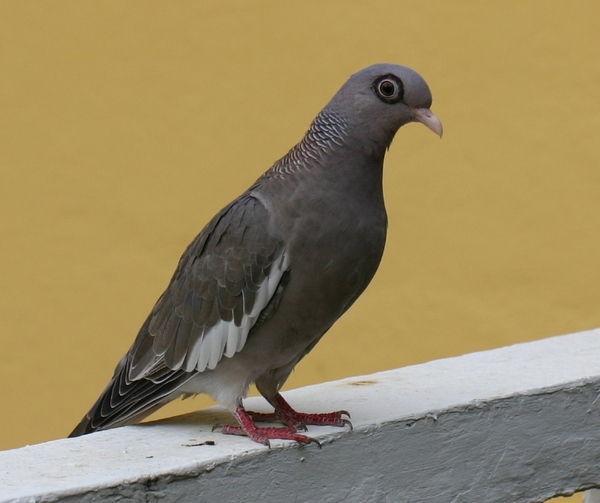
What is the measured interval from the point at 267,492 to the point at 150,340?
0.55 meters

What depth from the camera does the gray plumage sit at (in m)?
2.14

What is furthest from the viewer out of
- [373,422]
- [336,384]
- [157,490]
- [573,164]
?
[573,164]

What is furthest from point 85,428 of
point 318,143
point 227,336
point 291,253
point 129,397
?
point 318,143

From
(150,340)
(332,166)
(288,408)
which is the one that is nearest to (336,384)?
(288,408)

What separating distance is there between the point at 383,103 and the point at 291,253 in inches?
14.3

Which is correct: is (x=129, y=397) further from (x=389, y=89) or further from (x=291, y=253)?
(x=389, y=89)

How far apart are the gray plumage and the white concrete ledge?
0.52ft

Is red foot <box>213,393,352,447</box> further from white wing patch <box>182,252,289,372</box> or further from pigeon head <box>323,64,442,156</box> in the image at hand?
pigeon head <box>323,64,442,156</box>

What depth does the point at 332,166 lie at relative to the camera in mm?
2170

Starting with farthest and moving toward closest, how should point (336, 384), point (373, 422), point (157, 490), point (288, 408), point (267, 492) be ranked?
point (336, 384) → point (288, 408) → point (373, 422) → point (267, 492) → point (157, 490)

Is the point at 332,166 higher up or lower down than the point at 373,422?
higher up

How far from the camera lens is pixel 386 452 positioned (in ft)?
7.08

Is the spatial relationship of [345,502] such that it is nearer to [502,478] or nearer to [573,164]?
[502,478]

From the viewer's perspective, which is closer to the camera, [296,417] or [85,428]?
[296,417]
